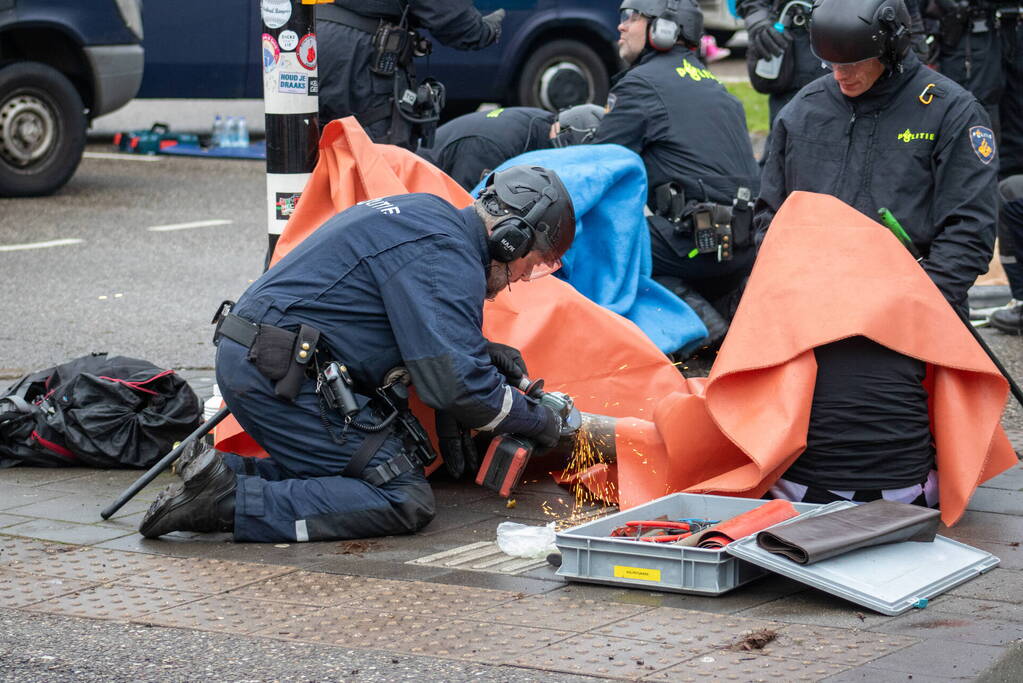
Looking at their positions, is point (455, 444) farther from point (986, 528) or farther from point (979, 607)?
point (979, 607)

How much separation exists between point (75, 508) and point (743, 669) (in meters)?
2.62

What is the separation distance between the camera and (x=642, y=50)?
8172 mm

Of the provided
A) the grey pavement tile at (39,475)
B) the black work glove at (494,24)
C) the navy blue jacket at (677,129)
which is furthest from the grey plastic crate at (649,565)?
the black work glove at (494,24)

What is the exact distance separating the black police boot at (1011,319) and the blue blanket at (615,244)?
76.5 inches

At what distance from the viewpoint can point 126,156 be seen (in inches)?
594

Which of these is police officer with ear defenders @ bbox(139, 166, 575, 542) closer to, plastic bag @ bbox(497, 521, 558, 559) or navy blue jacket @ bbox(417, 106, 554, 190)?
plastic bag @ bbox(497, 521, 558, 559)

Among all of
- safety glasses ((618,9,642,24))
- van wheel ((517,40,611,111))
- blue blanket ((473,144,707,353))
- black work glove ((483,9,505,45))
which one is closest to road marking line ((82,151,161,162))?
van wheel ((517,40,611,111))

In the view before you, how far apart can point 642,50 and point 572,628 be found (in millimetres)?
4632

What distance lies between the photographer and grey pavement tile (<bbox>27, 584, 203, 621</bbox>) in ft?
14.2

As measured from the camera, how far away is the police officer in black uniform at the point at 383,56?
8.01 metres

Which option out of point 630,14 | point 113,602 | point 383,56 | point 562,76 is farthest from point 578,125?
point 562,76

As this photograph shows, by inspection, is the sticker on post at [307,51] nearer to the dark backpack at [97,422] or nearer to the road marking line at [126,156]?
the dark backpack at [97,422]

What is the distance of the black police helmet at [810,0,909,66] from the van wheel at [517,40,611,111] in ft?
30.5

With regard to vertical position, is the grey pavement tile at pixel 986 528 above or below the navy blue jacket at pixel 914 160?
below
